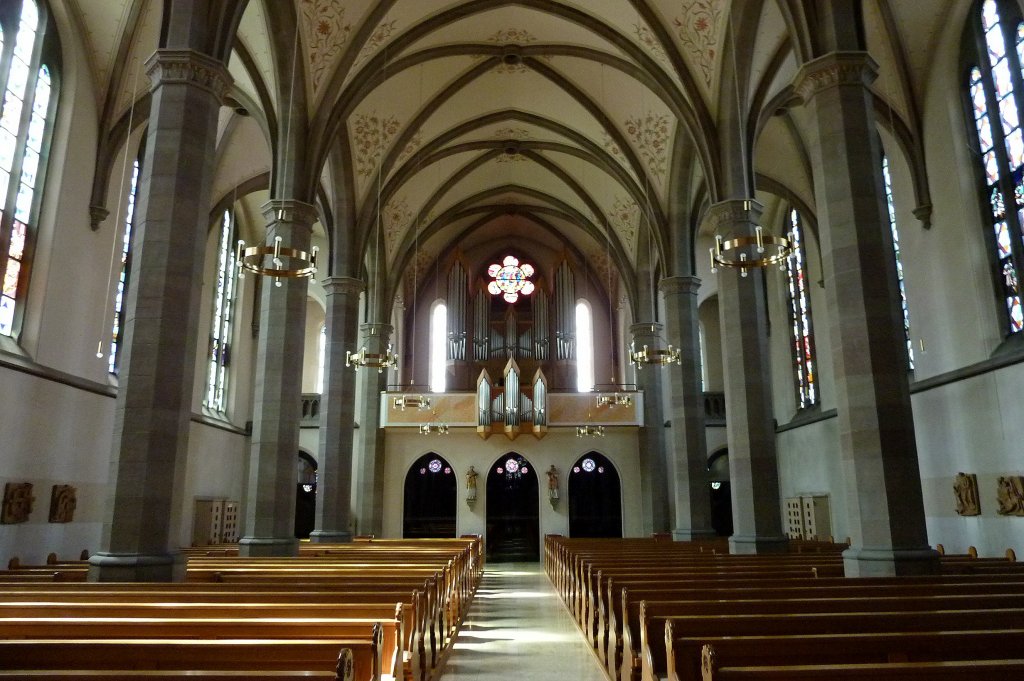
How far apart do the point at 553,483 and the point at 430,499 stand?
4407 mm

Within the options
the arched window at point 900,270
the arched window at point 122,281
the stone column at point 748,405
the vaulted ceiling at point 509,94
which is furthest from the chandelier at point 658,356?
the arched window at point 122,281

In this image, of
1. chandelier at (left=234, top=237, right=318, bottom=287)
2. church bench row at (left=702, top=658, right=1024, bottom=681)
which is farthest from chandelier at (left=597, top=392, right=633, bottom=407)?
church bench row at (left=702, top=658, right=1024, bottom=681)

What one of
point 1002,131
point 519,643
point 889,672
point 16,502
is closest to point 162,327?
point 519,643

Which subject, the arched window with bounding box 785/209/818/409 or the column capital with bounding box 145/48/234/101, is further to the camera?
the arched window with bounding box 785/209/818/409

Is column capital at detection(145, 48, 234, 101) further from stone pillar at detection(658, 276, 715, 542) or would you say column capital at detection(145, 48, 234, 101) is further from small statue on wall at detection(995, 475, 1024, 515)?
small statue on wall at detection(995, 475, 1024, 515)

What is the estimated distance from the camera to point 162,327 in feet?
28.8

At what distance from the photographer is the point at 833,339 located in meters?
9.25

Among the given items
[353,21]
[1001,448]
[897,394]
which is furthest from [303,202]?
[1001,448]

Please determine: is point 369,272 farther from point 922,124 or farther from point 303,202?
point 922,124

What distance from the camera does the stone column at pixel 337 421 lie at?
57.1ft

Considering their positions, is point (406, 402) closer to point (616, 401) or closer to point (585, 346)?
point (616, 401)

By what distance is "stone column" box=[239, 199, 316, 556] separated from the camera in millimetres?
13148

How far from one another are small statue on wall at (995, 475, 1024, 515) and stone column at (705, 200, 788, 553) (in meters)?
3.66

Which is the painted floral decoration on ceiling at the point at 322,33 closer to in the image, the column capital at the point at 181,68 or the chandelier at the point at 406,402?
the column capital at the point at 181,68
